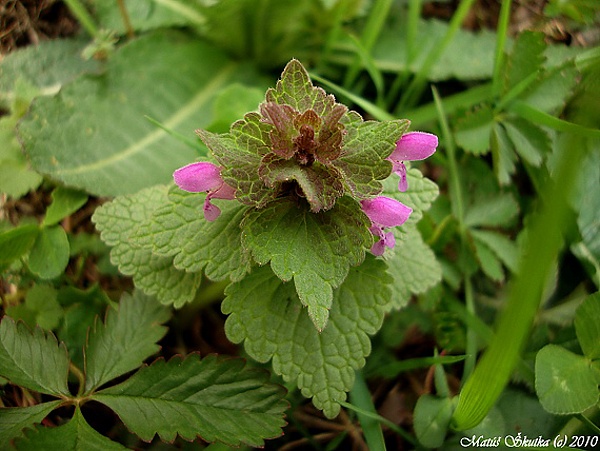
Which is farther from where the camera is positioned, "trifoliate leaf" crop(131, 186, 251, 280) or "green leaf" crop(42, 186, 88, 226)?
"green leaf" crop(42, 186, 88, 226)

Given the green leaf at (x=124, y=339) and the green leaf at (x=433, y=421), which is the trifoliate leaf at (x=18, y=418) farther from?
the green leaf at (x=433, y=421)

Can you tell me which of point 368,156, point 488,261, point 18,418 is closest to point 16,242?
point 18,418

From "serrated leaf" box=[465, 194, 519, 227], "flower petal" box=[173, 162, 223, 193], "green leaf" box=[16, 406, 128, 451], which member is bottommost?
"serrated leaf" box=[465, 194, 519, 227]

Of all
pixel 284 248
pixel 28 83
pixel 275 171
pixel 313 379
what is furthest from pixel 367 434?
pixel 28 83

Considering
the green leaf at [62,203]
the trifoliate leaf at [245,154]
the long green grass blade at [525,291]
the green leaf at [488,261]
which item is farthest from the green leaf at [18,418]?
the green leaf at [488,261]

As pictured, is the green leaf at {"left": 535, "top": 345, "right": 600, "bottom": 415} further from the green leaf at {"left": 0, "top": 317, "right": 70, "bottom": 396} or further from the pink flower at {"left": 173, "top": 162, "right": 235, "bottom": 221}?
the green leaf at {"left": 0, "top": 317, "right": 70, "bottom": 396}

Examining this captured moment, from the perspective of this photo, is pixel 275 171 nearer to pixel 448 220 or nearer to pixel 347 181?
pixel 347 181

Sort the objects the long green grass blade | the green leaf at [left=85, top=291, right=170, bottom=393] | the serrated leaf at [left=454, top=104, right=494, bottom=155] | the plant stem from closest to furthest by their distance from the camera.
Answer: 1. the long green grass blade
2. the green leaf at [left=85, top=291, right=170, bottom=393]
3. the serrated leaf at [left=454, top=104, right=494, bottom=155]
4. the plant stem

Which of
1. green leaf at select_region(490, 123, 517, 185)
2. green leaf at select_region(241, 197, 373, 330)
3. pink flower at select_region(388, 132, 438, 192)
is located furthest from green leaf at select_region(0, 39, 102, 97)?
green leaf at select_region(490, 123, 517, 185)
